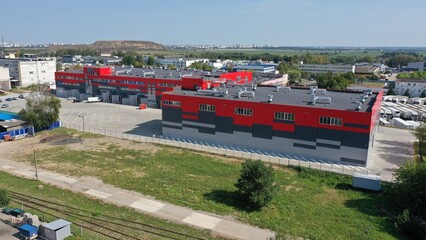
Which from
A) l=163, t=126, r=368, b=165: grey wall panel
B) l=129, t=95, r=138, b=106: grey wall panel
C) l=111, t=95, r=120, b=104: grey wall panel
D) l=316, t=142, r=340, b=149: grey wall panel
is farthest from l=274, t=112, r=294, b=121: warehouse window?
l=111, t=95, r=120, b=104: grey wall panel

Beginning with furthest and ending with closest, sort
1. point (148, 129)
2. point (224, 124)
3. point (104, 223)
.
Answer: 1. point (148, 129)
2. point (224, 124)
3. point (104, 223)

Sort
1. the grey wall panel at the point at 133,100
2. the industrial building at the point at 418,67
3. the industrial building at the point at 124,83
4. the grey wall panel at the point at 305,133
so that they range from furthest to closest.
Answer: the industrial building at the point at 418,67 < the grey wall panel at the point at 133,100 < the industrial building at the point at 124,83 < the grey wall panel at the point at 305,133

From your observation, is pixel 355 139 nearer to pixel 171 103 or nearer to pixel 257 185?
pixel 257 185

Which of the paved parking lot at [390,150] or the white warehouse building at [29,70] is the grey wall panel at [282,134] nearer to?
the paved parking lot at [390,150]

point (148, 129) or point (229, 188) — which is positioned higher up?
point (148, 129)

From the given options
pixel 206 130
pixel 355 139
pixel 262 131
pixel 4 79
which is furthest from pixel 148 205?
pixel 4 79

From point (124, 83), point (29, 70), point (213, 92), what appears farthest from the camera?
point (29, 70)

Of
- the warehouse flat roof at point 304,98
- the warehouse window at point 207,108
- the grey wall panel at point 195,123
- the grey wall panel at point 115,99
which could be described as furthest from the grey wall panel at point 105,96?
the warehouse window at point 207,108

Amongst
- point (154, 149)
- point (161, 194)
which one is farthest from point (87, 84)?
point (161, 194)
